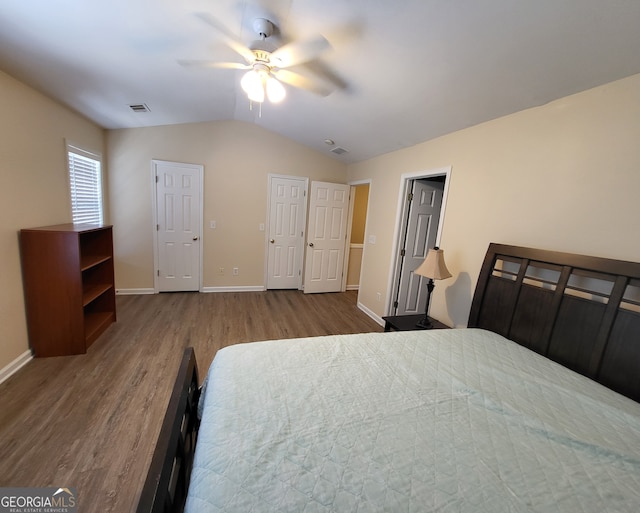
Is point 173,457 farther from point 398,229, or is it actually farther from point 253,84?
point 398,229

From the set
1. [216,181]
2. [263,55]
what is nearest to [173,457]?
[263,55]

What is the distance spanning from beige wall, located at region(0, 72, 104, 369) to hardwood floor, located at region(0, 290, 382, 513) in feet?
1.56

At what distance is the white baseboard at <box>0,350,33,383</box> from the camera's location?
2084mm

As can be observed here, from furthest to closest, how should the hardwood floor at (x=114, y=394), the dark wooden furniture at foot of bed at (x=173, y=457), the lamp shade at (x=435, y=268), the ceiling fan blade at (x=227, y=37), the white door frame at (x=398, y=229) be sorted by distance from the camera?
the white door frame at (x=398, y=229) → the lamp shade at (x=435, y=268) → the ceiling fan blade at (x=227, y=37) → the hardwood floor at (x=114, y=394) → the dark wooden furniture at foot of bed at (x=173, y=457)

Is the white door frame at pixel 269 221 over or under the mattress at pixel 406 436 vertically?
over

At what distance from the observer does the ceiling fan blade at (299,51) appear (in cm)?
182

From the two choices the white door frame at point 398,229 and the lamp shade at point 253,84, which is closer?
the lamp shade at point 253,84

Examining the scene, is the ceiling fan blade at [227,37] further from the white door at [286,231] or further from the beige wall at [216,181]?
the white door at [286,231]

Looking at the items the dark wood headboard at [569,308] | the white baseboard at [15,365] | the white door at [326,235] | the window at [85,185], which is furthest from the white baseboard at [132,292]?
the dark wood headboard at [569,308]

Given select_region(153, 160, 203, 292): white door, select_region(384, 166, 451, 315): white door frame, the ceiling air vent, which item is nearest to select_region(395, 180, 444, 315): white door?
select_region(384, 166, 451, 315): white door frame

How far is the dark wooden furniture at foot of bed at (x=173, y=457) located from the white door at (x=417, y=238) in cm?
281

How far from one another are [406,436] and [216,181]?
4253 mm

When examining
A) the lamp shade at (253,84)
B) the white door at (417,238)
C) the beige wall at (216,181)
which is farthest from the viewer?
the beige wall at (216,181)

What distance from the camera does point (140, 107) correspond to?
3.13 m
